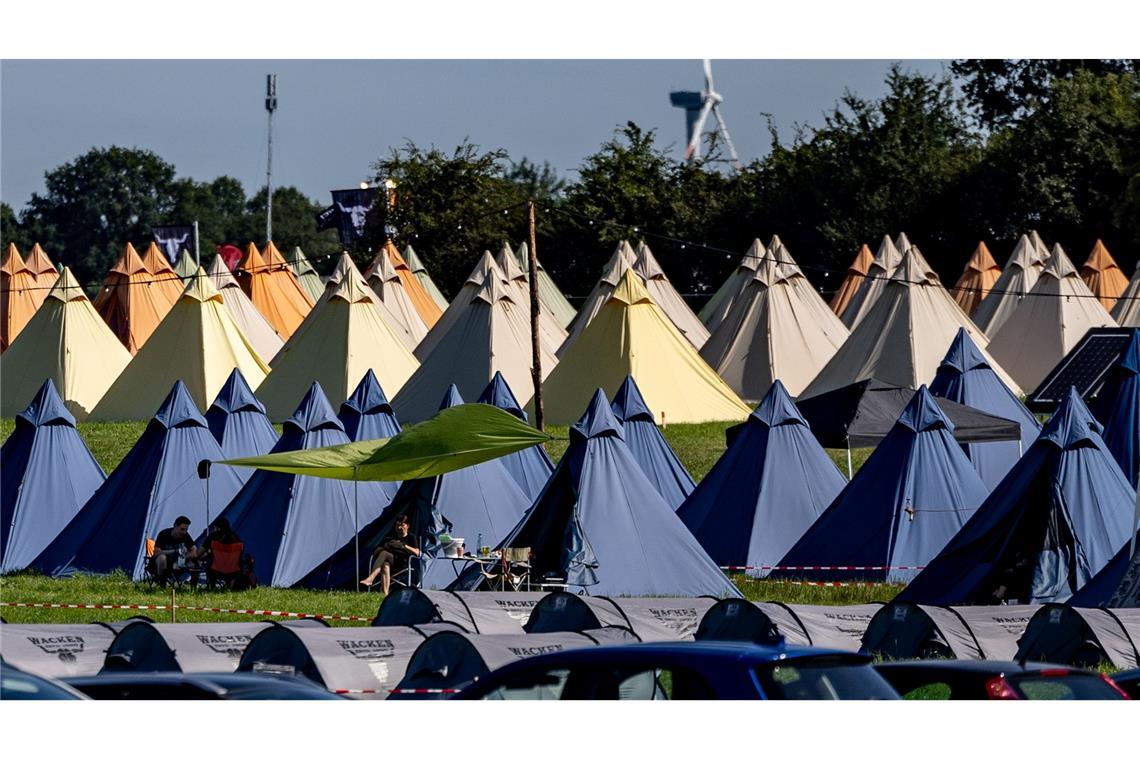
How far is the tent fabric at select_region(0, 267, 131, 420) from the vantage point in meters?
37.9

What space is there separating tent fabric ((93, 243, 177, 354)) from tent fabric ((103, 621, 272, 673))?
3688 cm

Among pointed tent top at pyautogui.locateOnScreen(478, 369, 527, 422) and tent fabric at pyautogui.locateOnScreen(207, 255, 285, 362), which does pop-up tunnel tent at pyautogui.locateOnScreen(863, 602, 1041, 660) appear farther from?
tent fabric at pyautogui.locateOnScreen(207, 255, 285, 362)

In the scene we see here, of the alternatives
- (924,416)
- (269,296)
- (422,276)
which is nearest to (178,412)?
(924,416)

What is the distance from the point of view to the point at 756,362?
133 feet

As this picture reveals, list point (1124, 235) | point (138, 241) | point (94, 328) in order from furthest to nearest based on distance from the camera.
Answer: point (138, 241) → point (1124, 235) → point (94, 328)

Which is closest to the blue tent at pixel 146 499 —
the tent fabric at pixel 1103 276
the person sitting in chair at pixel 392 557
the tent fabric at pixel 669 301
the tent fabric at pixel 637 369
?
the person sitting in chair at pixel 392 557

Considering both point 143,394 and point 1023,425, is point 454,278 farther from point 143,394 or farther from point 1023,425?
point 1023,425

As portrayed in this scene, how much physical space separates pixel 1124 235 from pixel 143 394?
3057 centimetres

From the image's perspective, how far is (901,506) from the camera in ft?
64.8

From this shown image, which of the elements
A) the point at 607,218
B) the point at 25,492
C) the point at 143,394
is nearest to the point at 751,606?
the point at 25,492

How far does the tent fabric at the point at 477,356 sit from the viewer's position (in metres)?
34.7

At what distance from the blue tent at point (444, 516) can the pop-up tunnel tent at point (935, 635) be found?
7136 millimetres

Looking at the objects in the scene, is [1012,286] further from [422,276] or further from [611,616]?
[611,616]

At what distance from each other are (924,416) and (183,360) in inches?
794
